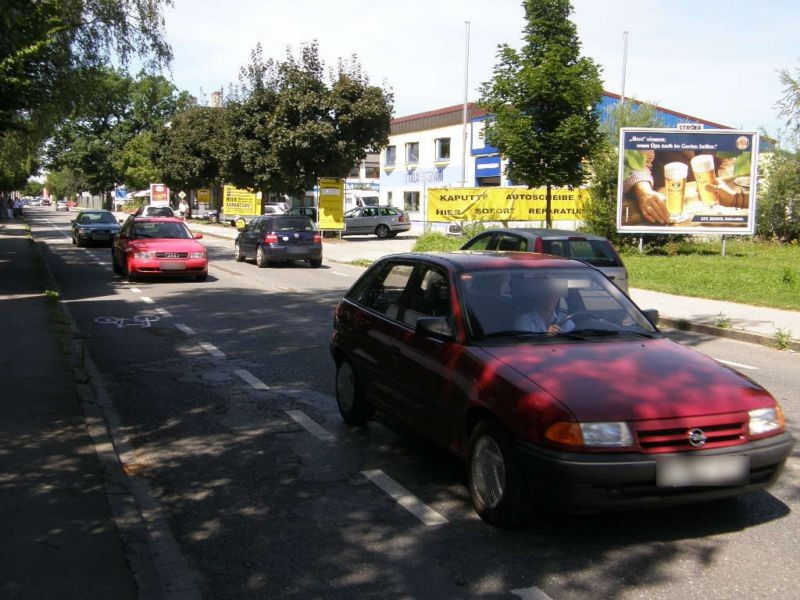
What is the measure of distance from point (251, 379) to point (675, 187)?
19904mm

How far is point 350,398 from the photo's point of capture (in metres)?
6.95

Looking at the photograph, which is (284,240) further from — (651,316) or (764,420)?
(764,420)

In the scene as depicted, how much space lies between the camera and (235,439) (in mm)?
6629

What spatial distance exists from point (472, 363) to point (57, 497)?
105 inches

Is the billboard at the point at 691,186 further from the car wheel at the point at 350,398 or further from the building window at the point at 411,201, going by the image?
the building window at the point at 411,201

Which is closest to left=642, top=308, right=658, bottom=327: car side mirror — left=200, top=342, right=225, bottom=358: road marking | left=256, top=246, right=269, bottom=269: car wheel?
left=200, top=342, right=225, bottom=358: road marking

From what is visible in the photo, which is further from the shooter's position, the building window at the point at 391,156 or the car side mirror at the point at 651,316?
the building window at the point at 391,156

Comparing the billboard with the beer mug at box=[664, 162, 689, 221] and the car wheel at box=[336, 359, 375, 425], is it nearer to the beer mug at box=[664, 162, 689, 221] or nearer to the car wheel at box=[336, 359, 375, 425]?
the beer mug at box=[664, 162, 689, 221]

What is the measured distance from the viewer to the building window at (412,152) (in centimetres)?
5788

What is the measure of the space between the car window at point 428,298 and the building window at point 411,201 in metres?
52.2

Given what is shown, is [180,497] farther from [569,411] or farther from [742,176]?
[742,176]

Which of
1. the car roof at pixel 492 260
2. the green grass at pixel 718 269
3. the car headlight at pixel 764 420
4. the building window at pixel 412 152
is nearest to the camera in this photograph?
the car headlight at pixel 764 420

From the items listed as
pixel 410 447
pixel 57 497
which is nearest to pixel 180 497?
pixel 57 497

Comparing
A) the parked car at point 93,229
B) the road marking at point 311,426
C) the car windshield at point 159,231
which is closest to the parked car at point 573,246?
the road marking at point 311,426
